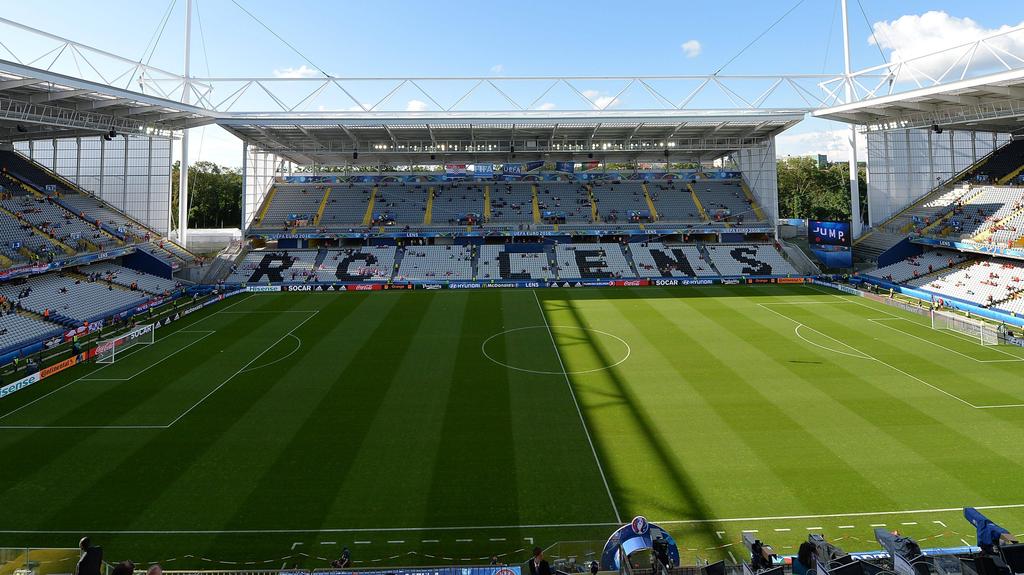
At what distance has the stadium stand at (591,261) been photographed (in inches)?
1930

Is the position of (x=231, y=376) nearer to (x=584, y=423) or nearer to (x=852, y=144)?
(x=584, y=423)

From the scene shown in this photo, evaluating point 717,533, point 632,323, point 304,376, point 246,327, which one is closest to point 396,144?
point 246,327

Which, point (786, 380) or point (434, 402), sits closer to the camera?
point (434, 402)

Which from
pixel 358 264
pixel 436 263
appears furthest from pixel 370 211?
pixel 436 263

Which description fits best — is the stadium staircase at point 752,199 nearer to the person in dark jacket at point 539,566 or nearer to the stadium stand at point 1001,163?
the stadium stand at point 1001,163

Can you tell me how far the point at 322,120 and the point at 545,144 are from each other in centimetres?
2161

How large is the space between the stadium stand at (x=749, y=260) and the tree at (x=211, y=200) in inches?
2362

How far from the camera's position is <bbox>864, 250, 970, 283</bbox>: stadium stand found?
4156 centimetres

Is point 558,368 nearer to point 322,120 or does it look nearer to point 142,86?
point 322,120

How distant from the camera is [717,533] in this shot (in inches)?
452

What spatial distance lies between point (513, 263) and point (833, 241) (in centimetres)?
2662

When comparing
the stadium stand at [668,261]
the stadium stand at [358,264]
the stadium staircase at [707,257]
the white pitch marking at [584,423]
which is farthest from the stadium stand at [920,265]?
the stadium stand at [358,264]

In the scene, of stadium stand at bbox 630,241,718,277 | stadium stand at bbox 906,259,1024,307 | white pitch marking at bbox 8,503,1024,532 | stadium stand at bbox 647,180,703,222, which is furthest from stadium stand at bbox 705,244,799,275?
white pitch marking at bbox 8,503,1024,532

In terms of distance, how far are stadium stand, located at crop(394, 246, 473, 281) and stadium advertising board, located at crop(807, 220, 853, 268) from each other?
95.7 feet
